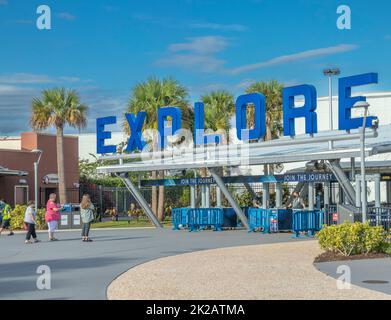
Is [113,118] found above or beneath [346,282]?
above

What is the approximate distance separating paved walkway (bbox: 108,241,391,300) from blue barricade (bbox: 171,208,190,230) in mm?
13542

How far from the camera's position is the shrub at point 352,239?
61.2 ft

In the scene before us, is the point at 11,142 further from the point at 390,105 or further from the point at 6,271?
the point at 6,271

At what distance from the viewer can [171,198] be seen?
2089 inches

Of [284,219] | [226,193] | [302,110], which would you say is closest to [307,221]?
[284,219]

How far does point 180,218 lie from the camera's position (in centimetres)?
3431

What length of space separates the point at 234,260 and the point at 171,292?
19.4 ft

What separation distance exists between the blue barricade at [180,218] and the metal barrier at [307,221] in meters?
6.82

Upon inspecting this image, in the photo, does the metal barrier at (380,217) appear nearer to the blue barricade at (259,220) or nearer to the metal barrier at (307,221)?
the metal barrier at (307,221)

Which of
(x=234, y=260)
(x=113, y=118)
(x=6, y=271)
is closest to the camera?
(x=6, y=271)

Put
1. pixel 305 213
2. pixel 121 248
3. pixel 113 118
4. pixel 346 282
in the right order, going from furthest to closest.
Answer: pixel 113 118
pixel 305 213
pixel 121 248
pixel 346 282

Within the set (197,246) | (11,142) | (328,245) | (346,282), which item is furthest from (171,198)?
(346,282)

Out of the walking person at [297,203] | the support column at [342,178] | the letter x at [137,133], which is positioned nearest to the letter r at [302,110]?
the walking person at [297,203]

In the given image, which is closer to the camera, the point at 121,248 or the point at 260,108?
the point at 121,248
